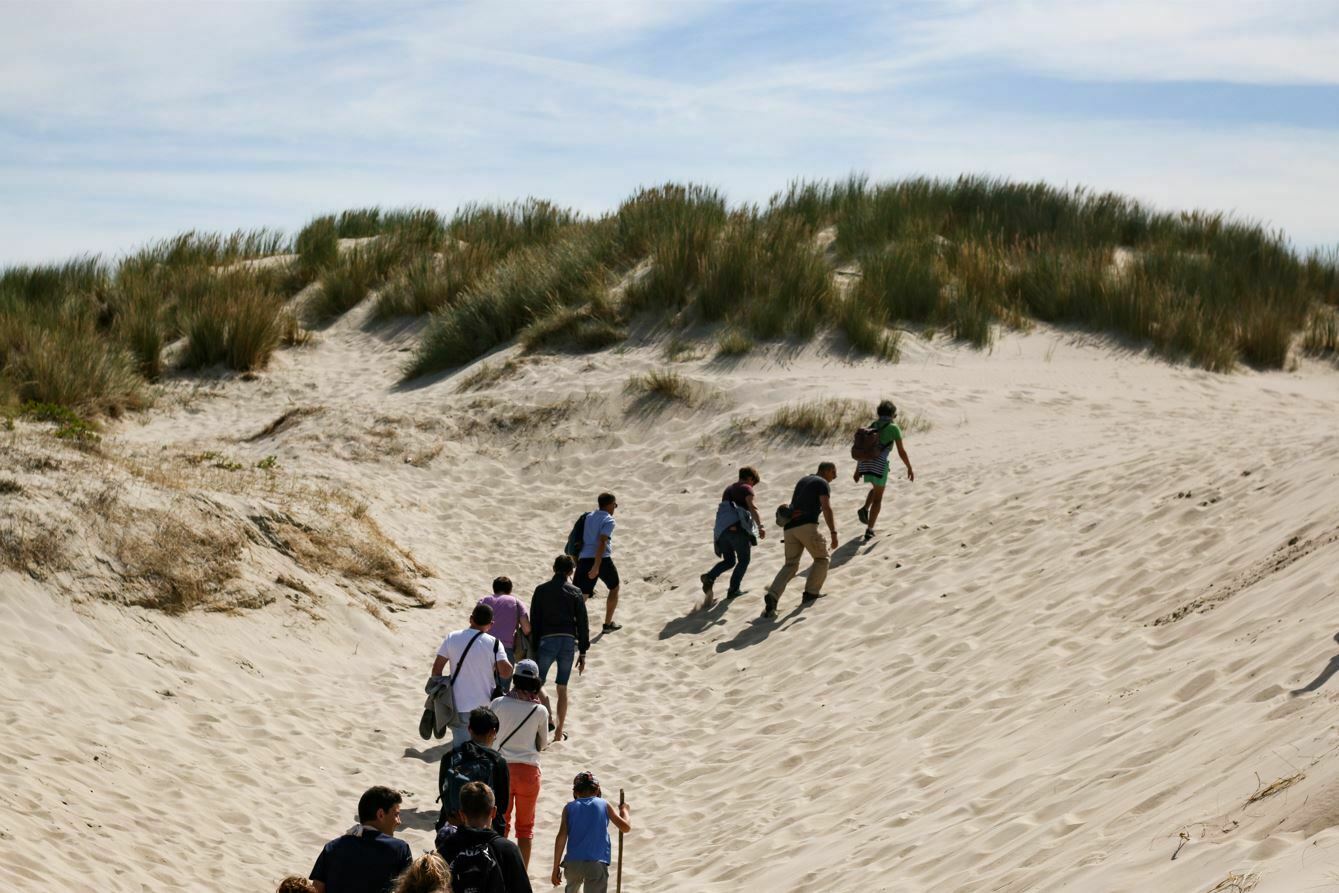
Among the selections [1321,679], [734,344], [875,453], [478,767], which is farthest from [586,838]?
[734,344]

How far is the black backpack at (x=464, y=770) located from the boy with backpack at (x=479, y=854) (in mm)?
1094

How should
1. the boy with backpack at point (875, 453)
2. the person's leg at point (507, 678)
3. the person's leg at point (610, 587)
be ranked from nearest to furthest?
the person's leg at point (507, 678)
the person's leg at point (610, 587)
the boy with backpack at point (875, 453)

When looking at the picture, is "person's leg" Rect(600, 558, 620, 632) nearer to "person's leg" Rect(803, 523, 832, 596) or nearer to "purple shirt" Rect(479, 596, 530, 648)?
"person's leg" Rect(803, 523, 832, 596)

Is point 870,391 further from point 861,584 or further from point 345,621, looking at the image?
point 345,621

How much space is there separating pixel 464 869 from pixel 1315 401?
16.8m

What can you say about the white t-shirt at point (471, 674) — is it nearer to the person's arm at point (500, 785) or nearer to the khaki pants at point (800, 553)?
the person's arm at point (500, 785)

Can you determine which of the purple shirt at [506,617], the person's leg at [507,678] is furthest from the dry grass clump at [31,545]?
the person's leg at [507,678]

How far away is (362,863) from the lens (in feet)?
16.8

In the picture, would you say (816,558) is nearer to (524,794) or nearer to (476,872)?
(524,794)

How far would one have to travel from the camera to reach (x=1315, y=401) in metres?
18.5

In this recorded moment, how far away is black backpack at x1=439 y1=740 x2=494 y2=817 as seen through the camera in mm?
6301

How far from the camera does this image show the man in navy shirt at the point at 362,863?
16.7 ft

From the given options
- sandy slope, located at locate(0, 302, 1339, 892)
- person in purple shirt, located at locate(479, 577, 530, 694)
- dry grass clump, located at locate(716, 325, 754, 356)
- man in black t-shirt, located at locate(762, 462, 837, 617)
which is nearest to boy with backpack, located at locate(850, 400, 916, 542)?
sandy slope, located at locate(0, 302, 1339, 892)

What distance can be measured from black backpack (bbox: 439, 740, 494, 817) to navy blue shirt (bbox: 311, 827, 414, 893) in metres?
1.09
